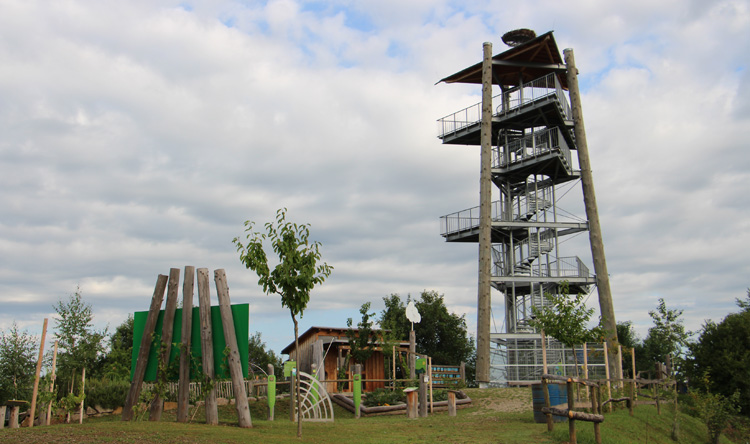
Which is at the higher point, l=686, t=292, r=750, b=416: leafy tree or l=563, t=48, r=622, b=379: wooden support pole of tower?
l=563, t=48, r=622, b=379: wooden support pole of tower

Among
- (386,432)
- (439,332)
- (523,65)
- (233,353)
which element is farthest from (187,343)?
(439,332)

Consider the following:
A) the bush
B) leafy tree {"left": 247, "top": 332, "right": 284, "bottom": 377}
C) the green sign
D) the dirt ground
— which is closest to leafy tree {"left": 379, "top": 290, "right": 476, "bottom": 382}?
leafy tree {"left": 247, "top": 332, "right": 284, "bottom": 377}

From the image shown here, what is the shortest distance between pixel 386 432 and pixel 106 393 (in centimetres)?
1187

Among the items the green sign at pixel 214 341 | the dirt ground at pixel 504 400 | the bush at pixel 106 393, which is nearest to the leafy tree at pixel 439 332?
the dirt ground at pixel 504 400

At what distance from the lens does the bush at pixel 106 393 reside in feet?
68.7

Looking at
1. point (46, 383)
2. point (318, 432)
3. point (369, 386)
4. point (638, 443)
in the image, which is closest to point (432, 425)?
point (318, 432)

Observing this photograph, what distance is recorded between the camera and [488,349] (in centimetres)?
2944

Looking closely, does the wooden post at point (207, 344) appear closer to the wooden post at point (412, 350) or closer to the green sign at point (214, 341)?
the green sign at point (214, 341)

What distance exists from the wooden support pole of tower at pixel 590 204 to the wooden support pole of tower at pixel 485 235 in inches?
185

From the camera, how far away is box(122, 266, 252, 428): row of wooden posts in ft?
45.8

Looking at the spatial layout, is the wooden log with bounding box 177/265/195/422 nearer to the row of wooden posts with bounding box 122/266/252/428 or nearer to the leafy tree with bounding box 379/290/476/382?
the row of wooden posts with bounding box 122/266/252/428

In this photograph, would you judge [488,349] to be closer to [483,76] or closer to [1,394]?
[483,76]

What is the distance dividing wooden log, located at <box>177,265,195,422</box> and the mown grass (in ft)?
1.62

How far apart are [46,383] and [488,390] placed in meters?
17.0
